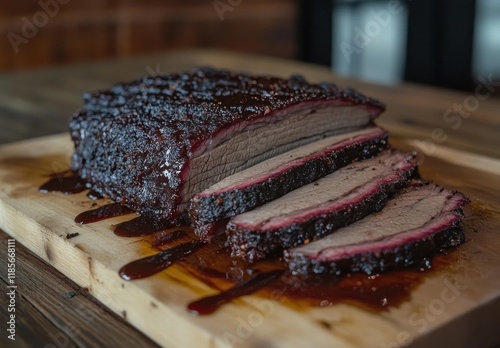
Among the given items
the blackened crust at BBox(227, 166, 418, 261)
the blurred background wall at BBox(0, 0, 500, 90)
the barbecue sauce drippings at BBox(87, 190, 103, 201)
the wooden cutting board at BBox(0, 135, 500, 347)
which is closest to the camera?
the wooden cutting board at BBox(0, 135, 500, 347)

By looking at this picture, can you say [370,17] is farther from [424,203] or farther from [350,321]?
[350,321]

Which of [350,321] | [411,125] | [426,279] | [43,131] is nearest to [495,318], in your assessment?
[426,279]

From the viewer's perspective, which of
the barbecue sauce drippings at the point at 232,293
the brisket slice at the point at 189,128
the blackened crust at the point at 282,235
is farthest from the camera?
the brisket slice at the point at 189,128

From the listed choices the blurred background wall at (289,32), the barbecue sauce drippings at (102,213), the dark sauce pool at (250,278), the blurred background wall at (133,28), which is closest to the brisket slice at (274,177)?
the dark sauce pool at (250,278)

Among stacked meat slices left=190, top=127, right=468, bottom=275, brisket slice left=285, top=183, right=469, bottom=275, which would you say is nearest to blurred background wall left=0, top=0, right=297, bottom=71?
stacked meat slices left=190, top=127, right=468, bottom=275

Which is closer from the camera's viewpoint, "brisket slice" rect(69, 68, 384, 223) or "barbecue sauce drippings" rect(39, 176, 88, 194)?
"brisket slice" rect(69, 68, 384, 223)

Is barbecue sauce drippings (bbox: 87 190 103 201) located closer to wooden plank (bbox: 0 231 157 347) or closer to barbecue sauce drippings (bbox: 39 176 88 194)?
barbecue sauce drippings (bbox: 39 176 88 194)

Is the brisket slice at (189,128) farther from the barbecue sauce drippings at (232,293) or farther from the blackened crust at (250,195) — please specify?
the barbecue sauce drippings at (232,293)

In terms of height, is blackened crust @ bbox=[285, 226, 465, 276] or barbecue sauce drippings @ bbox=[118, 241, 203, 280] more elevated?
blackened crust @ bbox=[285, 226, 465, 276]
